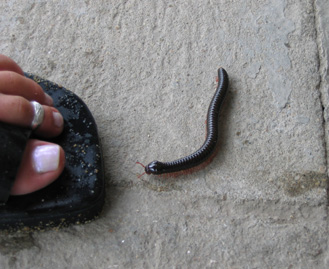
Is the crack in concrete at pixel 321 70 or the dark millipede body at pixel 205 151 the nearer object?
the dark millipede body at pixel 205 151

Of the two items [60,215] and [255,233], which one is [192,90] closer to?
[255,233]

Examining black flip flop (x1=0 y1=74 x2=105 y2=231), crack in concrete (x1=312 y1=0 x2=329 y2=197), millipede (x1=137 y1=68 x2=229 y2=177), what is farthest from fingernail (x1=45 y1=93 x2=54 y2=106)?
crack in concrete (x1=312 y1=0 x2=329 y2=197)

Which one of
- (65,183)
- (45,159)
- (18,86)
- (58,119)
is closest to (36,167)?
(45,159)

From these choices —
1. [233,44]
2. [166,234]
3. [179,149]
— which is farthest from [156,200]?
[233,44]

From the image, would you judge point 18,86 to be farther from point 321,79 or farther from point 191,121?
point 321,79

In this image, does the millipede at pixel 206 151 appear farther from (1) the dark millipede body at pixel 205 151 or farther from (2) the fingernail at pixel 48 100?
(2) the fingernail at pixel 48 100

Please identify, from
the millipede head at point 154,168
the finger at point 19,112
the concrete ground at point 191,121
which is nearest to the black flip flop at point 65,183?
the finger at point 19,112
